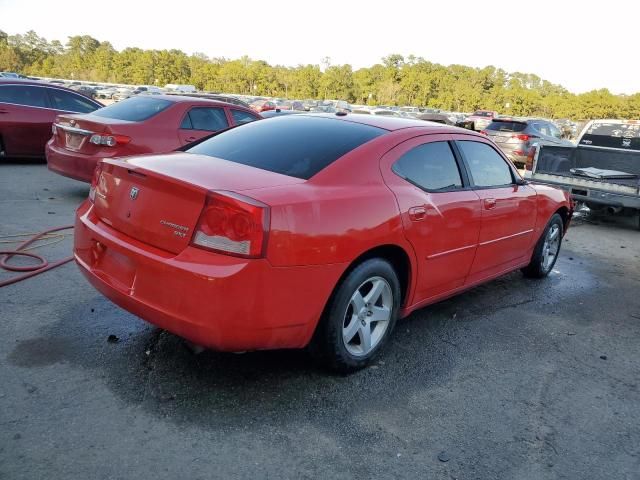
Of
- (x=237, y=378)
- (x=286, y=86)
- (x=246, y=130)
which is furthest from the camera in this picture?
(x=286, y=86)

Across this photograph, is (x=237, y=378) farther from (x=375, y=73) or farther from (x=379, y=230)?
(x=375, y=73)

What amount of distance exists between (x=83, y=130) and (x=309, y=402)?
541 centimetres

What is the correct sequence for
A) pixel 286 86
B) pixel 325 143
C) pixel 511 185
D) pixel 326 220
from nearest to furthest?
pixel 326 220 → pixel 325 143 → pixel 511 185 → pixel 286 86

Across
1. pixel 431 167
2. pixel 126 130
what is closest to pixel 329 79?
pixel 126 130

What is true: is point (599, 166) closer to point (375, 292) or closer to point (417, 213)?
point (417, 213)

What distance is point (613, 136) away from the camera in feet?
32.4

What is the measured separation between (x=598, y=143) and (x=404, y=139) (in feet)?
25.8

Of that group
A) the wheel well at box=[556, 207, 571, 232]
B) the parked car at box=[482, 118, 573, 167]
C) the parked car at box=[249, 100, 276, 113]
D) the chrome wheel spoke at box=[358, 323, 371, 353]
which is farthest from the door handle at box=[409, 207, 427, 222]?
the parked car at box=[249, 100, 276, 113]

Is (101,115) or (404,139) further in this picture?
(101,115)

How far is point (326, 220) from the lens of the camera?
Result: 294cm

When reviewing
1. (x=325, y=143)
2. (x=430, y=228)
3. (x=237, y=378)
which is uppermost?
(x=325, y=143)

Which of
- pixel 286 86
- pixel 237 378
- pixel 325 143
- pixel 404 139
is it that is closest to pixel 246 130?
pixel 325 143

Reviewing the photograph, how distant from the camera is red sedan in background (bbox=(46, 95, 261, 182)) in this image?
6.89 meters

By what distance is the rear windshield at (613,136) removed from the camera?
962 centimetres
